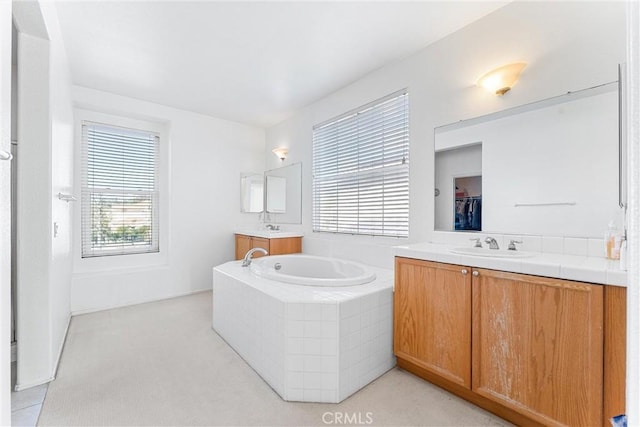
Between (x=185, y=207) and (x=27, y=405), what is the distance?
251cm

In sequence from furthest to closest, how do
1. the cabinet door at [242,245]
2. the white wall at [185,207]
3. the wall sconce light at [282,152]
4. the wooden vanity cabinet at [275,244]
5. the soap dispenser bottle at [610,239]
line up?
the wall sconce light at [282,152]
the cabinet door at [242,245]
the wooden vanity cabinet at [275,244]
the white wall at [185,207]
the soap dispenser bottle at [610,239]

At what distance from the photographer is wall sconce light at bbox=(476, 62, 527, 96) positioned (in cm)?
183

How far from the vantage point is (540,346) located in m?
1.35

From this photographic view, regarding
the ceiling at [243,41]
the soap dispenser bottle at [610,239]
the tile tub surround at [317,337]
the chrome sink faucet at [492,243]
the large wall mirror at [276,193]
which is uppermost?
the ceiling at [243,41]

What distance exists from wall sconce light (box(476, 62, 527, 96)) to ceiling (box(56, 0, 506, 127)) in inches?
17.5

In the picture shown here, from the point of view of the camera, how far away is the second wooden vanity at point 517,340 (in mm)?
1187

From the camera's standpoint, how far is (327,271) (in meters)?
3.04

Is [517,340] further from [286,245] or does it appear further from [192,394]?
[286,245]

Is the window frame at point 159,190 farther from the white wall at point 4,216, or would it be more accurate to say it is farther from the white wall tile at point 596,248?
the white wall tile at point 596,248

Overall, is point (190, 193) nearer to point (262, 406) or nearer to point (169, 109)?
point (169, 109)

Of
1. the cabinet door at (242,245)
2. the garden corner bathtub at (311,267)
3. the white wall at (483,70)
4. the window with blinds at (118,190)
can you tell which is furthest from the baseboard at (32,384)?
the white wall at (483,70)

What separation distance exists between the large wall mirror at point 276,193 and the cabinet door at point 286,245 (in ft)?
0.95
